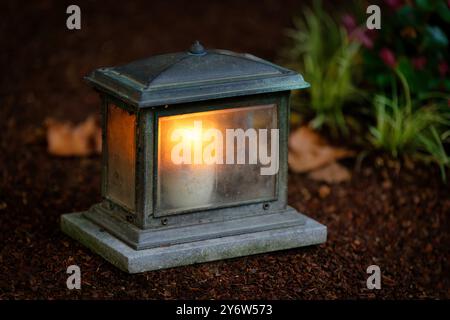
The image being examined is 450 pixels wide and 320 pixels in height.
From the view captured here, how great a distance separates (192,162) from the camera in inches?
193

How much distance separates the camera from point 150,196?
484cm

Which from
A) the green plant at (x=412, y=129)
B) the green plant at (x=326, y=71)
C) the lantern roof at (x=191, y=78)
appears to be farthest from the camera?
the green plant at (x=326, y=71)

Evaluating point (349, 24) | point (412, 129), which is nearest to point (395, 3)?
point (349, 24)

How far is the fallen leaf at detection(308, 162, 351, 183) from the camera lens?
6316mm

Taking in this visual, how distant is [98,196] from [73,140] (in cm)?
68

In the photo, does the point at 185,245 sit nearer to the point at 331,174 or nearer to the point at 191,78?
the point at 191,78

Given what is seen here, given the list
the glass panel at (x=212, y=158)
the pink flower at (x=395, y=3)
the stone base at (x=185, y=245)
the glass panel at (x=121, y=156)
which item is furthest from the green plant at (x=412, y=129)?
the glass panel at (x=121, y=156)

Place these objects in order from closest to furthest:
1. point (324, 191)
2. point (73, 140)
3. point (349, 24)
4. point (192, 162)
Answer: point (192, 162)
point (324, 191)
point (73, 140)
point (349, 24)

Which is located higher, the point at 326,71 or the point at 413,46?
the point at 413,46

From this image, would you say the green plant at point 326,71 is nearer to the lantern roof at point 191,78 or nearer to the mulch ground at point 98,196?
the mulch ground at point 98,196

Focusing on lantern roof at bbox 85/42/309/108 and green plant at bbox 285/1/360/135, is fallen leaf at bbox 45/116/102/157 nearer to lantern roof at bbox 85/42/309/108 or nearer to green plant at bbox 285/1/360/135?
green plant at bbox 285/1/360/135

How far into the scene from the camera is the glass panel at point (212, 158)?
15.9 feet

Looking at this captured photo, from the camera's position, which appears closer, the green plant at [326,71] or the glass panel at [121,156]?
the glass panel at [121,156]
